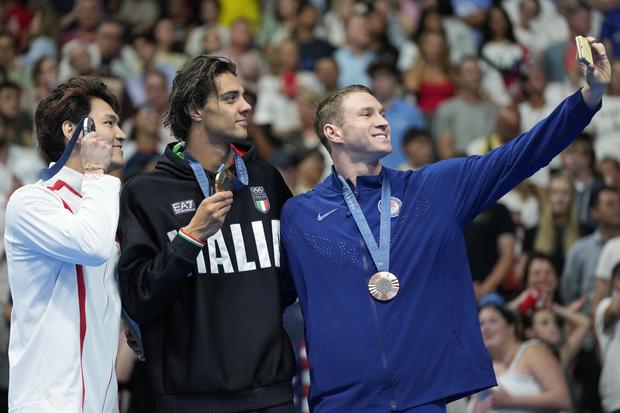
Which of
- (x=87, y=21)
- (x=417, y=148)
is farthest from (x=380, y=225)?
(x=87, y=21)

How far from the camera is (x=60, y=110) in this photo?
19.2ft

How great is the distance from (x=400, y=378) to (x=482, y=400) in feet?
9.35

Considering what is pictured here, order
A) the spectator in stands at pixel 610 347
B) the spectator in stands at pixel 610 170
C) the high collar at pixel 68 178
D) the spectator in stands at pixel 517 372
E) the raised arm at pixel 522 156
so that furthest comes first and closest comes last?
the spectator in stands at pixel 610 170, the spectator in stands at pixel 610 347, the spectator in stands at pixel 517 372, the high collar at pixel 68 178, the raised arm at pixel 522 156

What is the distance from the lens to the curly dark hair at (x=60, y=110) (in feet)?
19.2

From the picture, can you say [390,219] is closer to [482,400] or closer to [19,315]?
[19,315]

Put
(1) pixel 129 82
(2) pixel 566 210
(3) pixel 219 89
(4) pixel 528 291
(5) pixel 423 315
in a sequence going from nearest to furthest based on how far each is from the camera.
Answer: (5) pixel 423 315 → (3) pixel 219 89 → (4) pixel 528 291 → (2) pixel 566 210 → (1) pixel 129 82

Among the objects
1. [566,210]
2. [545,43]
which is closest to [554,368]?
[566,210]

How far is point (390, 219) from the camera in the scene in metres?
5.93

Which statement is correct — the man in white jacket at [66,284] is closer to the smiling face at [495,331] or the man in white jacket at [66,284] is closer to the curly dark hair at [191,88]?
the curly dark hair at [191,88]

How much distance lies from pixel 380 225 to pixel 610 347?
379 centimetres

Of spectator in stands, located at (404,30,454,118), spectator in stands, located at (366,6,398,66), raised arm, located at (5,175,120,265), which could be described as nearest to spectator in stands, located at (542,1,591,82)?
spectator in stands, located at (404,30,454,118)

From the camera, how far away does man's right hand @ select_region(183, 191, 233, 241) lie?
5613 millimetres

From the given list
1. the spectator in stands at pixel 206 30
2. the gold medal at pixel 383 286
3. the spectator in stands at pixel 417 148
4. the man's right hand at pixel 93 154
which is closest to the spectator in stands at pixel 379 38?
the spectator in stands at pixel 206 30

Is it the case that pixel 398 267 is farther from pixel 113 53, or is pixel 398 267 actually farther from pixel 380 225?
pixel 113 53
